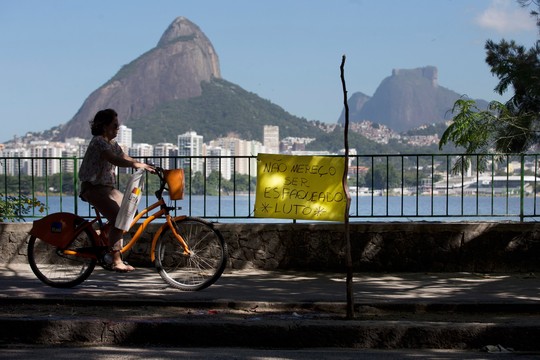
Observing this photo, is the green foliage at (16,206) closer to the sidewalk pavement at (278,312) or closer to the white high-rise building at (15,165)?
the white high-rise building at (15,165)

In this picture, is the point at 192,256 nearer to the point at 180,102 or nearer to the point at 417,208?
the point at 417,208

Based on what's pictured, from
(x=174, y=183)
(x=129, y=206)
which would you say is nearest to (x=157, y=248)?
(x=129, y=206)

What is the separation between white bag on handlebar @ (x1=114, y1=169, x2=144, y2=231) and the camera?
26.6 ft

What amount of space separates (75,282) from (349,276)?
3192 mm

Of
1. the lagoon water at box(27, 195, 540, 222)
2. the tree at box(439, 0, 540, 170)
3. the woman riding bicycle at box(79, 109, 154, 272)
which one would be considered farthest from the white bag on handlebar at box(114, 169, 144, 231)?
the tree at box(439, 0, 540, 170)

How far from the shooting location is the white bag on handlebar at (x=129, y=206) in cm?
811

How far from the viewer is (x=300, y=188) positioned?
10.2 metres

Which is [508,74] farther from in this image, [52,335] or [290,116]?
[290,116]

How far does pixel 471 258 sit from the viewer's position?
10117 millimetres

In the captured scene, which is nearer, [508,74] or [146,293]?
[146,293]

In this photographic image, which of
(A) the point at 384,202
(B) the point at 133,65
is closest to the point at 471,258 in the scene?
(A) the point at 384,202

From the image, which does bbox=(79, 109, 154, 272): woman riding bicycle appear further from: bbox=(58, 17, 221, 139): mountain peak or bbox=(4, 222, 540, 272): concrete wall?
bbox=(58, 17, 221, 139): mountain peak

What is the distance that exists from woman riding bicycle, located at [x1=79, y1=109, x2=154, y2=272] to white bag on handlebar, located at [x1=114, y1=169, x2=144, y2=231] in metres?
0.12

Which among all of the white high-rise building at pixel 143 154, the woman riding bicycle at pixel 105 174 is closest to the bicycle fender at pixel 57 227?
the woman riding bicycle at pixel 105 174
